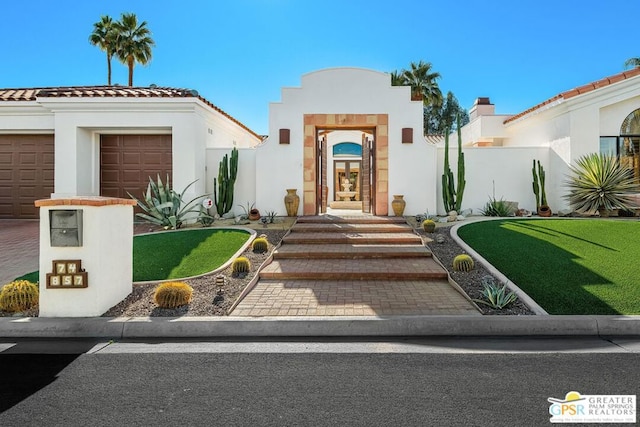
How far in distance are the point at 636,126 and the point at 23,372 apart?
16670 millimetres

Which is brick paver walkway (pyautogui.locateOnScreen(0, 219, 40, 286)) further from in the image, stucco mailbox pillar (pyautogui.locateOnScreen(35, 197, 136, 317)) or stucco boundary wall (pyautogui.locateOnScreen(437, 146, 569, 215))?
stucco boundary wall (pyautogui.locateOnScreen(437, 146, 569, 215))

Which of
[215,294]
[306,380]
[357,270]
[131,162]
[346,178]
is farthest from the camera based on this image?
[346,178]

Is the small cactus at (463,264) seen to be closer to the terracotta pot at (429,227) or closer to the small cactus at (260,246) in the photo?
Answer: the terracotta pot at (429,227)

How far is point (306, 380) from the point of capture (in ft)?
11.8

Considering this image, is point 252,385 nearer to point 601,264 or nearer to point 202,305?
point 202,305

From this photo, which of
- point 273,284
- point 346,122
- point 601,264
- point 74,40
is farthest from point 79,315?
point 74,40

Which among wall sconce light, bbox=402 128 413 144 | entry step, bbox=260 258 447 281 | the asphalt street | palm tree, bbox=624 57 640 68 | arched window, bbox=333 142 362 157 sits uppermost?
palm tree, bbox=624 57 640 68

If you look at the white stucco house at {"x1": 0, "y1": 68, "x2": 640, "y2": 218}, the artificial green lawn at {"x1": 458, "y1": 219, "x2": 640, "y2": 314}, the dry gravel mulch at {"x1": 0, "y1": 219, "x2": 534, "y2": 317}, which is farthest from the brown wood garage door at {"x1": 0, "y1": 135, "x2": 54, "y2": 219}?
the artificial green lawn at {"x1": 458, "y1": 219, "x2": 640, "y2": 314}

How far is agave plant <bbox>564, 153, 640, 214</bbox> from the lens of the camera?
1165 cm

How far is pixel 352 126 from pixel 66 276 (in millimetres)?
9244

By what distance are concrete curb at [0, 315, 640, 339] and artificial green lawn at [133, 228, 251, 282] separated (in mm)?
1918

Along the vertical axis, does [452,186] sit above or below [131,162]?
below

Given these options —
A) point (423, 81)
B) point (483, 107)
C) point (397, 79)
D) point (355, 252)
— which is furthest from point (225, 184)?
point (423, 81)

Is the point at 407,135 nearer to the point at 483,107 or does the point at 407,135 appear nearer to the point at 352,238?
the point at 352,238
